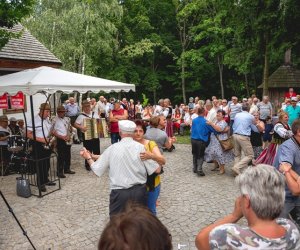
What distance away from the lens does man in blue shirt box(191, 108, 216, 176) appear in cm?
867

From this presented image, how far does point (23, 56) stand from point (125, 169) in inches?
506

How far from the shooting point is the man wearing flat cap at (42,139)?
7684 mm

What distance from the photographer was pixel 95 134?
30.9ft

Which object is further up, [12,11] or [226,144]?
[12,11]

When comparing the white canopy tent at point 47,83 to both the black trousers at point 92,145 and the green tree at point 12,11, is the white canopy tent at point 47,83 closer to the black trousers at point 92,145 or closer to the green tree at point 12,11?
the green tree at point 12,11

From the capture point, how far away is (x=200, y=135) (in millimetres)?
8742

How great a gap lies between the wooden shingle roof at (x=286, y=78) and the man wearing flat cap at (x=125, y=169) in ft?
63.6

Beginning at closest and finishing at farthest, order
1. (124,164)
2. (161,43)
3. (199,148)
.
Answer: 1. (124,164)
2. (199,148)
3. (161,43)

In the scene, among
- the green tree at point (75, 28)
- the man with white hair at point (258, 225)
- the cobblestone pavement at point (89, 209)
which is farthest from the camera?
the green tree at point (75, 28)

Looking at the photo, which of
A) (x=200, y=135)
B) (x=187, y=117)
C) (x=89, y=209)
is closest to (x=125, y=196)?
(x=89, y=209)

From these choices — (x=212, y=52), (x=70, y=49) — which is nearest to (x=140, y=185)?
(x=70, y=49)

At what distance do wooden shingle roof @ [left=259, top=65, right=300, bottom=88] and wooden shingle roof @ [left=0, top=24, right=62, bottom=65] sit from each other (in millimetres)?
13902

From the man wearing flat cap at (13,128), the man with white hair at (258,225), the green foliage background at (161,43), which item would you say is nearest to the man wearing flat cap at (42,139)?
the man wearing flat cap at (13,128)

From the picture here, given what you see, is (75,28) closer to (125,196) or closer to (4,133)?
(4,133)
